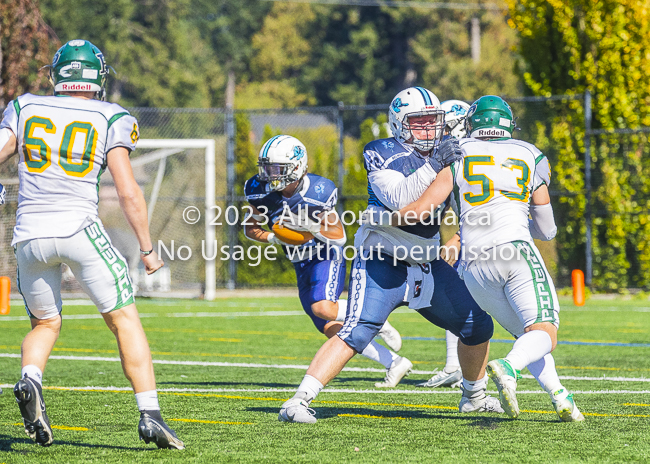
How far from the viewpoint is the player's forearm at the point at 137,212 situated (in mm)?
4039

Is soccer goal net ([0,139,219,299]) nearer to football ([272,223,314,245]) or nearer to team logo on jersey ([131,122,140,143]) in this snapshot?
football ([272,223,314,245])

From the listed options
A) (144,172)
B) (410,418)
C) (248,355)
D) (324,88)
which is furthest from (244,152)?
(324,88)

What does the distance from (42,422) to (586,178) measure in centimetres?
1267

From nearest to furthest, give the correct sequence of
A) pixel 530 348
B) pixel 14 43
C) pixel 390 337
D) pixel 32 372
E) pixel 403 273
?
pixel 32 372
pixel 530 348
pixel 403 273
pixel 390 337
pixel 14 43

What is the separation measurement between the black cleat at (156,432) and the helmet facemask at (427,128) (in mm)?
2130

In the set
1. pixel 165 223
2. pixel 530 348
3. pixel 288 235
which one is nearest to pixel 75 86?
pixel 288 235

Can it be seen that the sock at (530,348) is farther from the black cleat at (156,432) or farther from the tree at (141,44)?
the tree at (141,44)

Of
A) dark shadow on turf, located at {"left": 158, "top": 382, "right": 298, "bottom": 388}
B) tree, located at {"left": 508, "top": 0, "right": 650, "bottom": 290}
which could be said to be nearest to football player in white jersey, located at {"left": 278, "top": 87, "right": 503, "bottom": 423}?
dark shadow on turf, located at {"left": 158, "top": 382, "right": 298, "bottom": 388}

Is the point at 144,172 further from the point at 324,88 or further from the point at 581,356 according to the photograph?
the point at 324,88

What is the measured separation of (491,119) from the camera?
16.0 feet

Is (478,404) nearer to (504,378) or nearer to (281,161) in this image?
(504,378)

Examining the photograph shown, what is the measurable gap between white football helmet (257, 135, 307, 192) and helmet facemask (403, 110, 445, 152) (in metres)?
1.41

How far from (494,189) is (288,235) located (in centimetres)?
200

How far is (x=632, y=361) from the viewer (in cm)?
759
